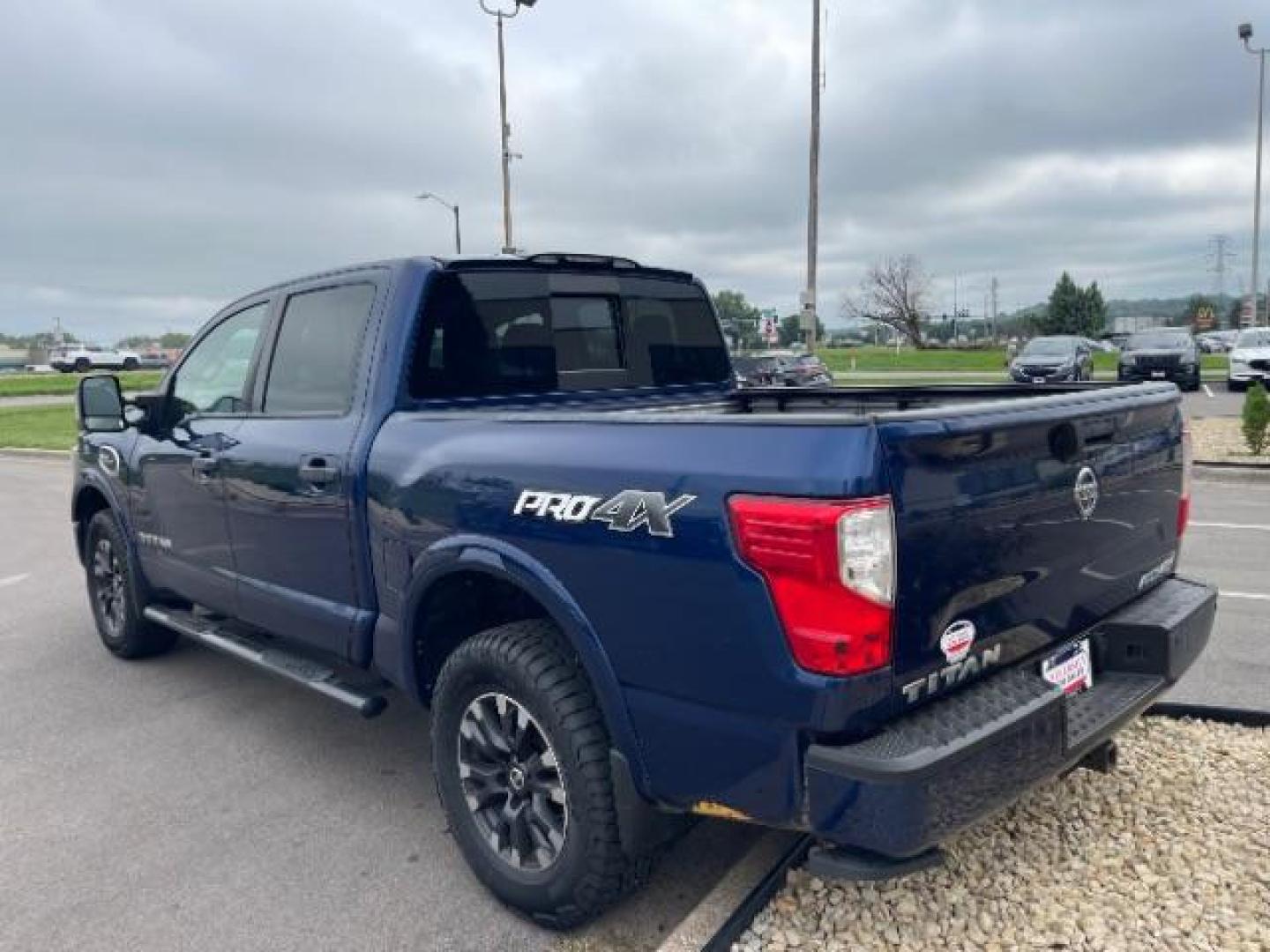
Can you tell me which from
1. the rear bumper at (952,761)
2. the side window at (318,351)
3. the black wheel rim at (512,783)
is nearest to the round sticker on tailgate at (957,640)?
the rear bumper at (952,761)

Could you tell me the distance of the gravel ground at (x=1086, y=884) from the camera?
260 centimetres

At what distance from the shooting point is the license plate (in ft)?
8.80

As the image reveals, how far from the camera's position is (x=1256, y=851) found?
2.96 m

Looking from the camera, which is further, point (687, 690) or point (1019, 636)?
point (1019, 636)

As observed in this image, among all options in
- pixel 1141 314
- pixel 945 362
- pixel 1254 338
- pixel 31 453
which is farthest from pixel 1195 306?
pixel 31 453

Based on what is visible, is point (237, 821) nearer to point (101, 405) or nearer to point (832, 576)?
point (101, 405)

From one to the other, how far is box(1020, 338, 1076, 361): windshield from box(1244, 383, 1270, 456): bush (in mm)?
13513

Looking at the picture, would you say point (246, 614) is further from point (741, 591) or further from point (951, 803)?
point (951, 803)

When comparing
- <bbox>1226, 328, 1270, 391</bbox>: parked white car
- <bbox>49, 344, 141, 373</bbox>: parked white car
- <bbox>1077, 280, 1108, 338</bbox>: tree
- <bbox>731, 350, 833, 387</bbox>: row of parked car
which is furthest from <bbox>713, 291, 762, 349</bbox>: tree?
<bbox>49, 344, 141, 373</bbox>: parked white car

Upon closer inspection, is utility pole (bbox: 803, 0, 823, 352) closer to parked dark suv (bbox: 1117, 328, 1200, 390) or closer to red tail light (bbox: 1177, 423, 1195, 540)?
parked dark suv (bbox: 1117, 328, 1200, 390)

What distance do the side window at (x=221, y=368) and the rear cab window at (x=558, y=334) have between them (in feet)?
3.87

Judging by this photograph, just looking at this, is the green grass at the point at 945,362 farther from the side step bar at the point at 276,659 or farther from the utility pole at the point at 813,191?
the side step bar at the point at 276,659

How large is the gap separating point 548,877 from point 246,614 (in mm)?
2085

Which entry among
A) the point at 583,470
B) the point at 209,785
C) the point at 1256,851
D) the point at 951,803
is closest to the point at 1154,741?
the point at 1256,851
